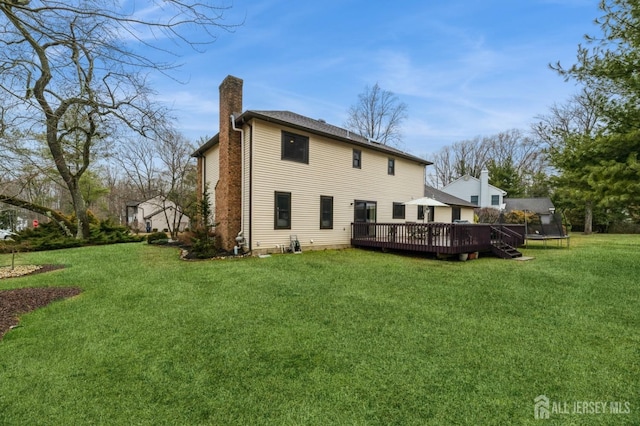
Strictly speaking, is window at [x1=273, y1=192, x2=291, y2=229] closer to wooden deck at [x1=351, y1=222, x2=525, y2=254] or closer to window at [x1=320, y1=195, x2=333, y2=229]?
window at [x1=320, y1=195, x2=333, y2=229]

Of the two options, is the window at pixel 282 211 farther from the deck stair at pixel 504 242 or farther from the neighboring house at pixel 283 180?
the deck stair at pixel 504 242

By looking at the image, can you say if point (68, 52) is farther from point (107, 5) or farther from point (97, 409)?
point (97, 409)

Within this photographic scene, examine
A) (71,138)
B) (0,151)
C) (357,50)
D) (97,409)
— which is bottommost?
(97,409)

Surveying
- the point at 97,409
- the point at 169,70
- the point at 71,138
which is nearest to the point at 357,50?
the point at 169,70

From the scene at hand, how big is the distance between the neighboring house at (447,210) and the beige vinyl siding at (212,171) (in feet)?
39.7

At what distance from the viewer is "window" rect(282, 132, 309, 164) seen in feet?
36.9

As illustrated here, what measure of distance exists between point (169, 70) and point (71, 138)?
19151 mm

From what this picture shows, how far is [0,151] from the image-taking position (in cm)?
504

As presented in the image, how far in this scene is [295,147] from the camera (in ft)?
37.9

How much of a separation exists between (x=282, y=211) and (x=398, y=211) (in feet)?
24.3

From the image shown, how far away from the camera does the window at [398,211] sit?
1568 centimetres

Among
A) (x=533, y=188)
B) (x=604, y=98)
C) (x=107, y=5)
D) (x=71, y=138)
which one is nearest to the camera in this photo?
(x=107, y=5)

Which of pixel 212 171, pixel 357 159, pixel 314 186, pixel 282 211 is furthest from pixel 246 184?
pixel 357 159

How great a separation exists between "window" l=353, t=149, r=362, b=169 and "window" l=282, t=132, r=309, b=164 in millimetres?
2768
